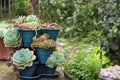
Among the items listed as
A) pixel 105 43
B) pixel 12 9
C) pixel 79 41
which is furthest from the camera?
pixel 12 9

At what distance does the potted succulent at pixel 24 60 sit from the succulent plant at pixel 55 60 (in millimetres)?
202

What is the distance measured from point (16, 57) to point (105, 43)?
1143 millimetres

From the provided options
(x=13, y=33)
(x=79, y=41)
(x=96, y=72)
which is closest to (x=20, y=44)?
(x=13, y=33)

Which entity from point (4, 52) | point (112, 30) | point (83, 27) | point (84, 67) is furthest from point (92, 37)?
point (112, 30)

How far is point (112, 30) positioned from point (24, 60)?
1151mm

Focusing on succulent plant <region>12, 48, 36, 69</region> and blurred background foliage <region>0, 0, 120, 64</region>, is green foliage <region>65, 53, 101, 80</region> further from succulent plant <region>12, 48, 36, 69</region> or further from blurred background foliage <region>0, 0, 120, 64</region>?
succulent plant <region>12, 48, 36, 69</region>

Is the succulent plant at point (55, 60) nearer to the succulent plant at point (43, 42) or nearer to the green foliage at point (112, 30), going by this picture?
the succulent plant at point (43, 42)

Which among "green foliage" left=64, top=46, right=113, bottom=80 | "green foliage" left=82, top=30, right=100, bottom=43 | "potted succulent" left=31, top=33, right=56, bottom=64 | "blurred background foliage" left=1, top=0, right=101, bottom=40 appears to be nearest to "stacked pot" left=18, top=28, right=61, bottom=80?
"potted succulent" left=31, top=33, right=56, bottom=64

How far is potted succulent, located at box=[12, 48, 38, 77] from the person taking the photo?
4.03 meters

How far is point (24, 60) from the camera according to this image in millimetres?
4023

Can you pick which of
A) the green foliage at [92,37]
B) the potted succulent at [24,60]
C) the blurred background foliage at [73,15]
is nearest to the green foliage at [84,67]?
the potted succulent at [24,60]

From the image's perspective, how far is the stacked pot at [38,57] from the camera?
4.18m

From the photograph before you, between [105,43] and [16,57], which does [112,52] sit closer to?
[105,43]

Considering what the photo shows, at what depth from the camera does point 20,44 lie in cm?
424
